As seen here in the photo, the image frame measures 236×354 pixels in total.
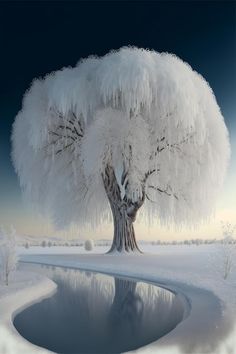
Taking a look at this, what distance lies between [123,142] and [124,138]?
0.46ft

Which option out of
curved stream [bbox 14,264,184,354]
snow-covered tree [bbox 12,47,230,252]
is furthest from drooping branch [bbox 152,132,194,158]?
curved stream [bbox 14,264,184,354]

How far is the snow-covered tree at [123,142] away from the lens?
1411cm

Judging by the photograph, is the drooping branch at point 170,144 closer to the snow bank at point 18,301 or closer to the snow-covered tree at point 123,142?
the snow-covered tree at point 123,142

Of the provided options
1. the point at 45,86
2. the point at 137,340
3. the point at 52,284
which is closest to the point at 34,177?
the point at 45,86

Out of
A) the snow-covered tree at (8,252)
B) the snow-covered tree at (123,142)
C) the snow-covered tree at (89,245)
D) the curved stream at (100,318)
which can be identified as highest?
the snow-covered tree at (123,142)

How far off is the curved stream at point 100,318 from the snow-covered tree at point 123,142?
21.2ft

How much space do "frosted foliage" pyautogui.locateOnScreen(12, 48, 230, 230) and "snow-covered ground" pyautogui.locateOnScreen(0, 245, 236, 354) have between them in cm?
272

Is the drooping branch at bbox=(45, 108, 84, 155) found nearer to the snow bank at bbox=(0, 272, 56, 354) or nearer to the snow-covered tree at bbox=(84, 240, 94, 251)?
the snow-covered tree at bbox=(84, 240, 94, 251)

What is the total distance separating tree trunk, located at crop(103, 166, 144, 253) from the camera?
15602mm

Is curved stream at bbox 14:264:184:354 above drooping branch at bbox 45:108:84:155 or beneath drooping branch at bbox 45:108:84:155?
beneath

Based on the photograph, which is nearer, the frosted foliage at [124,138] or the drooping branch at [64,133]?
the frosted foliage at [124,138]

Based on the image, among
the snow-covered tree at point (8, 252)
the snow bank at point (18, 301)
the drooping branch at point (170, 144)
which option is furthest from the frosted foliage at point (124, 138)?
the snow bank at point (18, 301)

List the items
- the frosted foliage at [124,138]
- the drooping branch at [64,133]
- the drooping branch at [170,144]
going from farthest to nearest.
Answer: the drooping branch at [64,133]
the drooping branch at [170,144]
the frosted foliage at [124,138]

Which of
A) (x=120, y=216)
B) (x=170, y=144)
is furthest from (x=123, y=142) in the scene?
(x=120, y=216)
